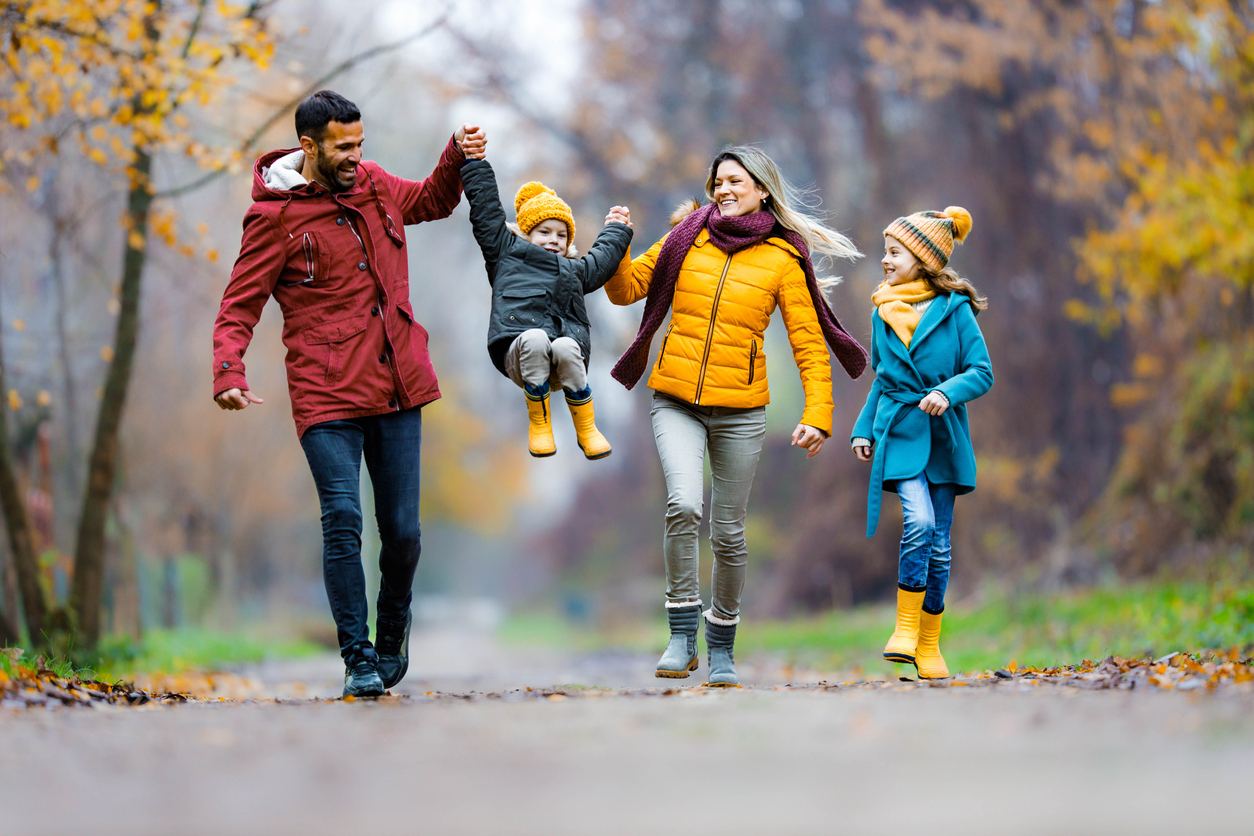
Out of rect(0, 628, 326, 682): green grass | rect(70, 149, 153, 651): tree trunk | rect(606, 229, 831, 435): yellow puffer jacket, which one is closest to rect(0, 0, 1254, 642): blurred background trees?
rect(70, 149, 153, 651): tree trunk

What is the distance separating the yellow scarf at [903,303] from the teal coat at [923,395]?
0.12 feet

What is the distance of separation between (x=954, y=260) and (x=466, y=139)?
37.8 ft

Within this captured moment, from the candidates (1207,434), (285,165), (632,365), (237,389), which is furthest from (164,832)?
(1207,434)

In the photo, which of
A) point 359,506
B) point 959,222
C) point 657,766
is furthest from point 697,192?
point 657,766

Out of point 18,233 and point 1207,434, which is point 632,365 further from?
point 1207,434

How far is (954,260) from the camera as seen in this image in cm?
1599

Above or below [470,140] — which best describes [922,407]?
below

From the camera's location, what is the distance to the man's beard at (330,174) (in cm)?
526

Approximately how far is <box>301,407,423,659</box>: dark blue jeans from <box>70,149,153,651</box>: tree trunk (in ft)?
14.0

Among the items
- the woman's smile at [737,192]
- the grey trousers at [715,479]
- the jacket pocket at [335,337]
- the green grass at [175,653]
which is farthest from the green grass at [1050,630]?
the green grass at [175,653]

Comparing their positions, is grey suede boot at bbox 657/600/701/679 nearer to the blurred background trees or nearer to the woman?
the woman

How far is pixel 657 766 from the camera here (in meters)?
3.33

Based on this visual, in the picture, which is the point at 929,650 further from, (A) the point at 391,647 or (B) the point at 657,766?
(B) the point at 657,766

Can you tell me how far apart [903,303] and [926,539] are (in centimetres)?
112
